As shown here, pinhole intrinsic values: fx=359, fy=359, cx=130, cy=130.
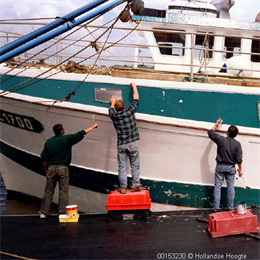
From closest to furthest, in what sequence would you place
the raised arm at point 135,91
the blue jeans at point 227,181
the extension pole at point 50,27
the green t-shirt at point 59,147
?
the extension pole at point 50,27 < the green t-shirt at point 59,147 < the blue jeans at point 227,181 < the raised arm at point 135,91

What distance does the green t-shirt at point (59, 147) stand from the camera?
5605 mm

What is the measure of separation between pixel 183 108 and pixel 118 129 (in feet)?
4.04

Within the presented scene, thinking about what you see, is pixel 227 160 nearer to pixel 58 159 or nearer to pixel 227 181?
pixel 227 181

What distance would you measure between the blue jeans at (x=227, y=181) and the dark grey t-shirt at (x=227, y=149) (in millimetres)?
110

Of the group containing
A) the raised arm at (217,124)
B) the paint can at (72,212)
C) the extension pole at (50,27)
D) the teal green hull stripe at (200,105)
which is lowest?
the paint can at (72,212)

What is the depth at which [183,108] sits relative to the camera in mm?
6148

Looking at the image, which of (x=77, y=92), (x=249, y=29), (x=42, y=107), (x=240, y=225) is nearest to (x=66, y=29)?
(x=77, y=92)

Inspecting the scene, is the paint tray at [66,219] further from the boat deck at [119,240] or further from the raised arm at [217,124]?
the raised arm at [217,124]

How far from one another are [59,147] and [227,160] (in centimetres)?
271

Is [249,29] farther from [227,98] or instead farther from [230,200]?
[230,200]

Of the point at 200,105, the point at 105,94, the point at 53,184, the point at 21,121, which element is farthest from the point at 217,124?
the point at 21,121

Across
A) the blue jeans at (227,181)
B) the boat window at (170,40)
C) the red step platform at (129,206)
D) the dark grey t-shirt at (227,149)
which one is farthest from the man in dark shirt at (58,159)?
the boat window at (170,40)

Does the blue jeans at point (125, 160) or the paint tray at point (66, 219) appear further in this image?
the blue jeans at point (125, 160)

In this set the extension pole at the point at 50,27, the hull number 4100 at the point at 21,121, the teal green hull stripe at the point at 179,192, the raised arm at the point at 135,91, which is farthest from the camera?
the hull number 4100 at the point at 21,121
